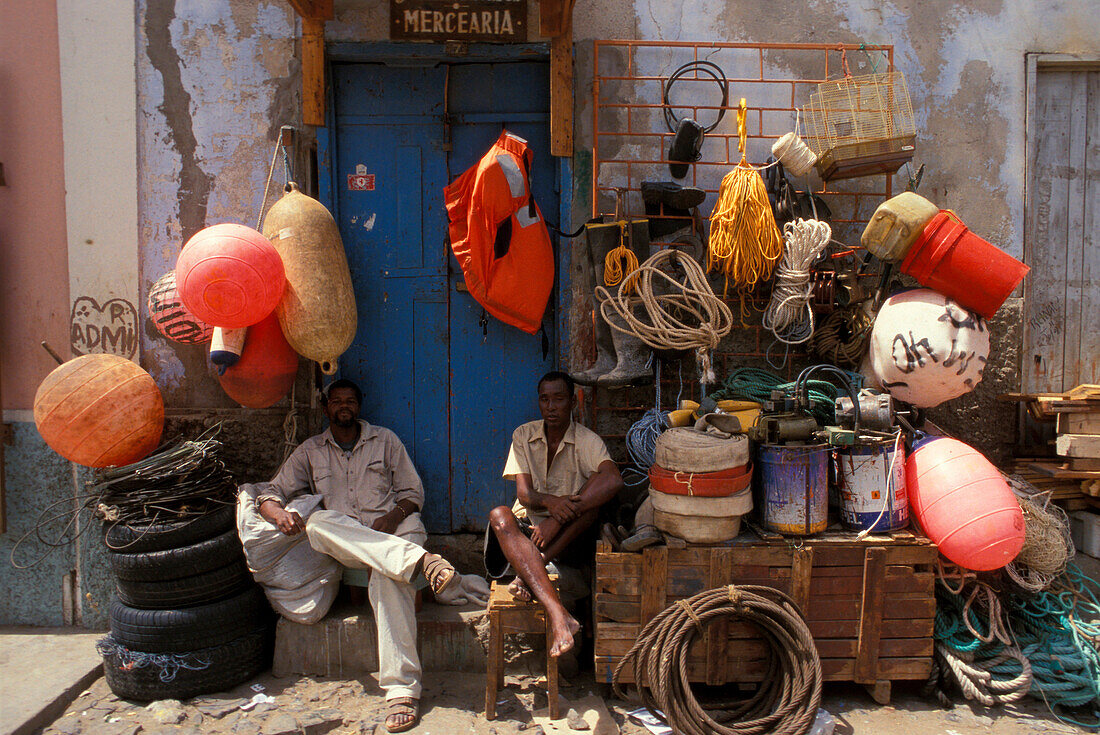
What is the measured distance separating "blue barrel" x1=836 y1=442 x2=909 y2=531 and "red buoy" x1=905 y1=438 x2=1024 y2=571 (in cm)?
13

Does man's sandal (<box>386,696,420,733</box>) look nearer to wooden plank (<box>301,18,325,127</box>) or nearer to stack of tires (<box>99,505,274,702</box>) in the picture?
stack of tires (<box>99,505,274,702</box>)

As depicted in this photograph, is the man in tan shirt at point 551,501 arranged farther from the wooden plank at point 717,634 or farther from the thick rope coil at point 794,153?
the thick rope coil at point 794,153

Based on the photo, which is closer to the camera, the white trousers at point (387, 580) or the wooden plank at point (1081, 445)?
the white trousers at point (387, 580)

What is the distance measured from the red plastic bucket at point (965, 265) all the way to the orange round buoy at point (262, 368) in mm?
3566

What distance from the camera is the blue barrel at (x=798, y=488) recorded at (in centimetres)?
346

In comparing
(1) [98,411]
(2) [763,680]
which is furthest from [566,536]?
(1) [98,411]

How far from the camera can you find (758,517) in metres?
3.68

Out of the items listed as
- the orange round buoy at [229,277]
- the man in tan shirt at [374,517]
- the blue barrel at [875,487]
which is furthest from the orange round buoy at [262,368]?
the blue barrel at [875,487]

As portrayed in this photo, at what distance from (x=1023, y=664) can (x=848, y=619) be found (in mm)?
880

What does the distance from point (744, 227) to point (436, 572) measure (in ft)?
8.38

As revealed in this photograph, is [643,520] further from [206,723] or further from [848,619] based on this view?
[206,723]

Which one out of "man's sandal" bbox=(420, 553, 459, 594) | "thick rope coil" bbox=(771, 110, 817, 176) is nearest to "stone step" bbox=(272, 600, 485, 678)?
"man's sandal" bbox=(420, 553, 459, 594)

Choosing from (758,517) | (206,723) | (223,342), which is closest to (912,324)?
(758,517)

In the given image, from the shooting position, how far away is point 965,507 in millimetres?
3428
